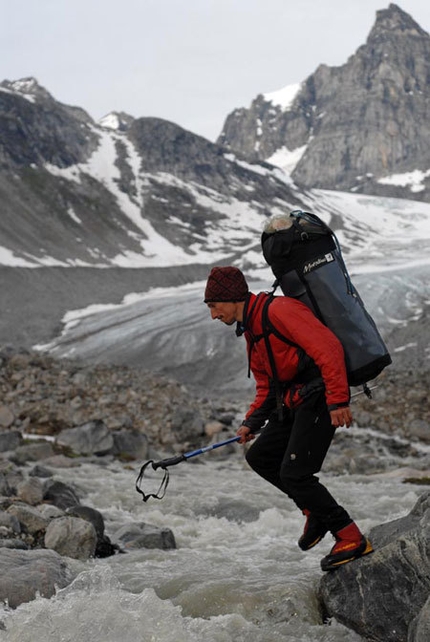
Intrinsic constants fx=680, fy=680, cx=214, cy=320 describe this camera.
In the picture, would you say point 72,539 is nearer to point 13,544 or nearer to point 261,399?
point 13,544

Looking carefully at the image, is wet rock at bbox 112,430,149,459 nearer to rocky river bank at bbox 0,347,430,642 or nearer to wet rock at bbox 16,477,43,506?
rocky river bank at bbox 0,347,430,642

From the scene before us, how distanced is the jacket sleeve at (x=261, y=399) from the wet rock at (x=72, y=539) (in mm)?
3298

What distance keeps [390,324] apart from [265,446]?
178ft

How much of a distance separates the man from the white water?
0.85m

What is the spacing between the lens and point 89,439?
19453 millimetres

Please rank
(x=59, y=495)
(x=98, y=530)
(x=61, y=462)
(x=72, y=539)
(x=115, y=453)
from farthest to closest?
(x=115, y=453), (x=61, y=462), (x=59, y=495), (x=98, y=530), (x=72, y=539)

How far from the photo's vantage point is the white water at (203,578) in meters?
5.99

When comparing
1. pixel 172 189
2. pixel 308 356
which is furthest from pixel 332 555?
pixel 172 189

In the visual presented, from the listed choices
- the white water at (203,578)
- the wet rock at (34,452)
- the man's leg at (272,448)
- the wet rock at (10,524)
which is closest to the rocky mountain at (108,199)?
the wet rock at (34,452)

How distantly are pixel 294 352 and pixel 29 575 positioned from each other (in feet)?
12.0

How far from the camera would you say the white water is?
5988 millimetres

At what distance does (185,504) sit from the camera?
13.1 m

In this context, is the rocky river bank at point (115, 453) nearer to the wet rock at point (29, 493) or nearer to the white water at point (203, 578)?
the wet rock at point (29, 493)

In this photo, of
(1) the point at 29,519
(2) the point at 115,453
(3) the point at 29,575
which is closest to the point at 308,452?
(3) the point at 29,575
